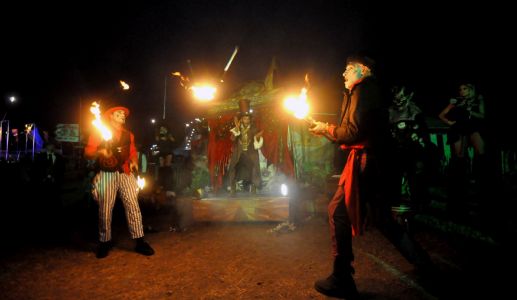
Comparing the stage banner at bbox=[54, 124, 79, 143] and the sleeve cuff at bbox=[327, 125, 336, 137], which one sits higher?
the stage banner at bbox=[54, 124, 79, 143]

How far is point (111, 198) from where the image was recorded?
471 centimetres

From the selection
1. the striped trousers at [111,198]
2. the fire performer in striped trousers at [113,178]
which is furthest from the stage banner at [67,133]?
the striped trousers at [111,198]

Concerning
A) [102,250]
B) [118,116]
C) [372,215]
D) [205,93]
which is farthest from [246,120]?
[372,215]

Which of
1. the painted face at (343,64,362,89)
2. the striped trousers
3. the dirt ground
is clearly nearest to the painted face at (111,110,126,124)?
the striped trousers

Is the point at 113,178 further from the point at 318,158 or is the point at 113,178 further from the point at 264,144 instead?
the point at 318,158

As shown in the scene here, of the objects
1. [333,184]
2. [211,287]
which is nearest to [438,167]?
[333,184]

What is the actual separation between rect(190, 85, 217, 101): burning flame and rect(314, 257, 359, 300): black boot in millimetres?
5644

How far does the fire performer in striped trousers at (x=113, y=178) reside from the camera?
4660 mm

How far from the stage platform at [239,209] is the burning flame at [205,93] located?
2.79 m

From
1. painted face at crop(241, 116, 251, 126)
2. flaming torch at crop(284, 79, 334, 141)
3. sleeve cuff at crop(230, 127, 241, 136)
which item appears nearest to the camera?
flaming torch at crop(284, 79, 334, 141)

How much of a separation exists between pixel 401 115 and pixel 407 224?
3791 millimetres

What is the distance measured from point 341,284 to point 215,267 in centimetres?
182

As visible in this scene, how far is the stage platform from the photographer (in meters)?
6.57

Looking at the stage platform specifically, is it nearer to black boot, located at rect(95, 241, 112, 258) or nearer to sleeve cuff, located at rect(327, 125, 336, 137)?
black boot, located at rect(95, 241, 112, 258)
